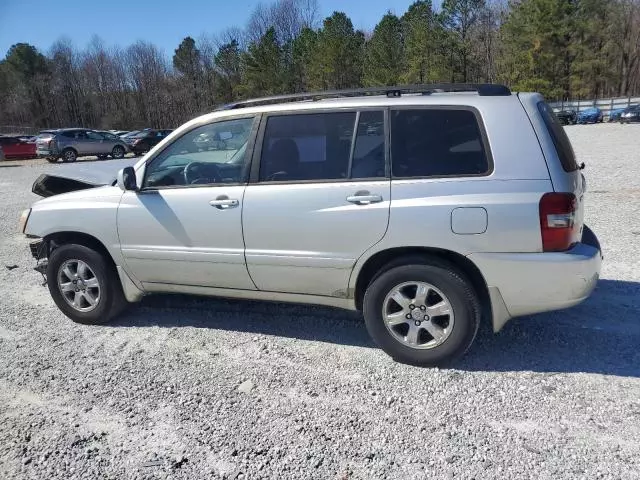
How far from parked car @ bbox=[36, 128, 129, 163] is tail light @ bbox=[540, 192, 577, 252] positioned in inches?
1126

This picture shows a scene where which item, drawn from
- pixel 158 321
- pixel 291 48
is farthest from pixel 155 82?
pixel 158 321

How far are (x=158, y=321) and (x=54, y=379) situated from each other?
107cm

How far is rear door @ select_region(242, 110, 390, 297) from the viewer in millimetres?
3439

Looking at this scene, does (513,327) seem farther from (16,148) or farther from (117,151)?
(16,148)

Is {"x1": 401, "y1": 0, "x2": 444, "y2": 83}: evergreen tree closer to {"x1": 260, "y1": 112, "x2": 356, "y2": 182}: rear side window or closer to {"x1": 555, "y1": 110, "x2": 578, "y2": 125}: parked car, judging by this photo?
{"x1": 555, "y1": 110, "x2": 578, "y2": 125}: parked car

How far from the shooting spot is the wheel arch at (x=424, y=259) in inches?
131

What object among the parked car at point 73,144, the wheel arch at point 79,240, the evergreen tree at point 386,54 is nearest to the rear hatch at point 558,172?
the wheel arch at point 79,240

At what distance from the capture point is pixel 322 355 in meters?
3.76

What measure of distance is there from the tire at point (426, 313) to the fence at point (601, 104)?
5218 cm

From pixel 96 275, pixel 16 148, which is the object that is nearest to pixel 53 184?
pixel 96 275

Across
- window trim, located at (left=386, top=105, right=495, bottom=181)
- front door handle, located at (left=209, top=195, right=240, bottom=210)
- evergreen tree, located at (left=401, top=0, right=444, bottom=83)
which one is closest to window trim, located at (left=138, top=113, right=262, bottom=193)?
front door handle, located at (left=209, top=195, right=240, bottom=210)

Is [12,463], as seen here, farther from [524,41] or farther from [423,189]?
[524,41]

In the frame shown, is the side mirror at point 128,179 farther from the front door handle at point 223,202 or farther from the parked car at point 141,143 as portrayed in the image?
the parked car at point 141,143

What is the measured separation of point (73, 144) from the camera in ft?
89.7
